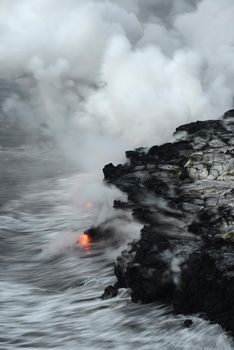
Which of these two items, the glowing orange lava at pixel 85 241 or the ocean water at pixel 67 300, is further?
the glowing orange lava at pixel 85 241

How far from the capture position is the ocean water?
17.9m

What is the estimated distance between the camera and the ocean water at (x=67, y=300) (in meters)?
17.9

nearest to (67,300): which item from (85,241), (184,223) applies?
(85,241)

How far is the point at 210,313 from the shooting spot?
1814 centimetres

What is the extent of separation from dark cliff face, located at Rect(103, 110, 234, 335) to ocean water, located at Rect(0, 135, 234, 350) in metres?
0.84

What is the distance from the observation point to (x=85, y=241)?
3028 cm

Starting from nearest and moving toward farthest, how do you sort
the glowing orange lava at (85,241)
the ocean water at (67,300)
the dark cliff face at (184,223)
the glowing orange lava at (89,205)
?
the ocean water at (67,300) → the dark cliff face at (184,223) → the glowing orange lava at (85,241) → the glowing orange lava at (89,205)

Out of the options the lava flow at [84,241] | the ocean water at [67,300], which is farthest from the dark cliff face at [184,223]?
the lava flow at [84,241]

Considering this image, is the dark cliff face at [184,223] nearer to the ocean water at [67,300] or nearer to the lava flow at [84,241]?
the ocean water at [67,300]

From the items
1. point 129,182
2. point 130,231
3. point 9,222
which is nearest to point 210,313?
point 130,231

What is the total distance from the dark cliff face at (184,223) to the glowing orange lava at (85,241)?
3098 mm

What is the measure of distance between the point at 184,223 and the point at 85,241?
248 inches

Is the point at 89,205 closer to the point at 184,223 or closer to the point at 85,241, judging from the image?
the point at 85,241

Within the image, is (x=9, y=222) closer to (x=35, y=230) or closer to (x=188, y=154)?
(x=35, y=230)
